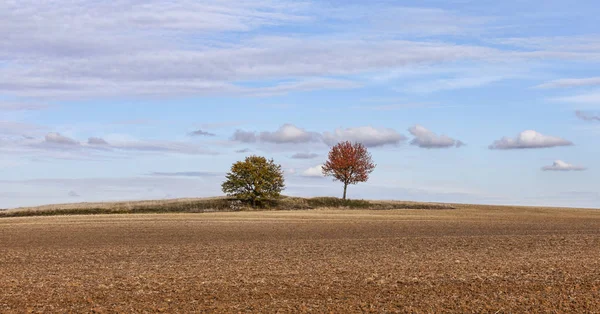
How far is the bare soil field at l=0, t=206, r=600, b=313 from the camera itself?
16.9m

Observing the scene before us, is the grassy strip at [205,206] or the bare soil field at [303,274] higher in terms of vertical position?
the grassy strip at [205,206]

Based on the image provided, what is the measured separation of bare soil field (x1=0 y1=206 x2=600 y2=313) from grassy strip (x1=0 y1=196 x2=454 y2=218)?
3759cm

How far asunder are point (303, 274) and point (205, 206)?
5943 centimetres

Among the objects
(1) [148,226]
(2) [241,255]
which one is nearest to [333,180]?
Answer: (1) [148,226]

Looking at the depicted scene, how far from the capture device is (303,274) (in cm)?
2105

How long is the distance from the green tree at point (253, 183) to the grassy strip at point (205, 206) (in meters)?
Result: 1.29

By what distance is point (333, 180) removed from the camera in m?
97.8

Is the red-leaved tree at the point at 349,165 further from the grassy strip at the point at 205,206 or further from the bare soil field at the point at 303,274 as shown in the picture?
the bare soil field at the point at 303,274

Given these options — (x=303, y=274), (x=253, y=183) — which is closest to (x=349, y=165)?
(x=253, y=183)

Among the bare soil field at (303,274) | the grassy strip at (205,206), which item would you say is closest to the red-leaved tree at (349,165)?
the grassy strip at (205,206)

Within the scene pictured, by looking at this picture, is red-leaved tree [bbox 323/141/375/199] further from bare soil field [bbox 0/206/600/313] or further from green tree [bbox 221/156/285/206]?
bare soil field [bbox 0/206/600/313]

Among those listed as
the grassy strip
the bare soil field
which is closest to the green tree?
the grassy strip

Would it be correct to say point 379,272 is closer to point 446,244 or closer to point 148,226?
point 446,244

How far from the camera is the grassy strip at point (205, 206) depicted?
72.3 meters
